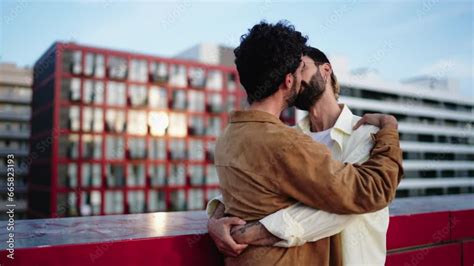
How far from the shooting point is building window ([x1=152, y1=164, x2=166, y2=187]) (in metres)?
43.7

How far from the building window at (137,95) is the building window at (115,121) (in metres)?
1.74

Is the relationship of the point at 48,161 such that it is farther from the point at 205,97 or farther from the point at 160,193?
the point at 205,97

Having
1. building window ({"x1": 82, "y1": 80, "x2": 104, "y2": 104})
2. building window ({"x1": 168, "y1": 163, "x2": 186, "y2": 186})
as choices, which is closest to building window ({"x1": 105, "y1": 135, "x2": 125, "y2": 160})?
building window ({"x1": 82, "y1": 80, "x2": 104, "y2": 104})

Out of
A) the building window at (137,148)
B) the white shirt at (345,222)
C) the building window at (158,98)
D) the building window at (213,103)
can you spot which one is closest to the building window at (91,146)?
the building window at (137,148)

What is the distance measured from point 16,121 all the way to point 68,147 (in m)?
30.3

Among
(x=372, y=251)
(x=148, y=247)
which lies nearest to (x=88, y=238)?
(x=148, y=247)

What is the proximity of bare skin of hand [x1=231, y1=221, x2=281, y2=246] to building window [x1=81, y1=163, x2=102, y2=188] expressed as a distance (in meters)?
41.3

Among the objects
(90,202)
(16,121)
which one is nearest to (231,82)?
(90,202)

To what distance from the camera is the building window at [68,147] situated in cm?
3953

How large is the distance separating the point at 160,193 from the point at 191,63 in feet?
46.7

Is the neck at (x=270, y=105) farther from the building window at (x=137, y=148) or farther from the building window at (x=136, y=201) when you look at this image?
the building window at (x=136, y=201)

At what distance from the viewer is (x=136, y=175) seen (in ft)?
141

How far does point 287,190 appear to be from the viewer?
1.61 m

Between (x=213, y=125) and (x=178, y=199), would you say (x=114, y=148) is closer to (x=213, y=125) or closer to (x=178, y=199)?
(x=178, y=199)
